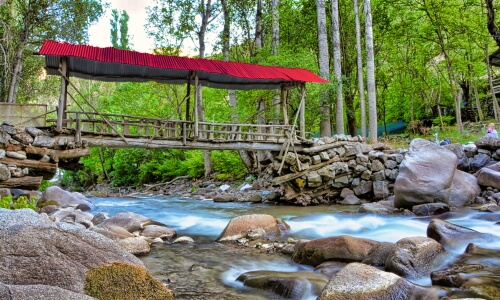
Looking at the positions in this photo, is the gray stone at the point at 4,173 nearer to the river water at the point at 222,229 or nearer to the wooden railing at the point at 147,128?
the wooden railing at the point at 147,128

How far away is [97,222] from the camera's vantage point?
882 cm

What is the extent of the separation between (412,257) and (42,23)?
58.5 feet

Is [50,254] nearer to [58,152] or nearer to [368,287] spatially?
[368,287]

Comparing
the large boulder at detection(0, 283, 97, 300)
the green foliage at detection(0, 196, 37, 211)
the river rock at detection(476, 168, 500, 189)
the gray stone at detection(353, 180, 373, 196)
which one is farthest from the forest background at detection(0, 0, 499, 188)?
the large boulder at detection(0, 283, 97, 300)

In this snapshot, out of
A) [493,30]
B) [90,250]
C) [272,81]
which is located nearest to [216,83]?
[272,81]

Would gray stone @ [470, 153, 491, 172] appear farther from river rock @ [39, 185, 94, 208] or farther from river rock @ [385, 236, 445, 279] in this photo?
river rock @ [39, 185, 94, 208]

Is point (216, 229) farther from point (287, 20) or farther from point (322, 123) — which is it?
point (287, 20)

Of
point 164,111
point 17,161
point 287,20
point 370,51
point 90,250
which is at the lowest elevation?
point 90,250

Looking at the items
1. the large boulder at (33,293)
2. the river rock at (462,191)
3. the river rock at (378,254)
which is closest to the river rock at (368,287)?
the river rock at (378,254)

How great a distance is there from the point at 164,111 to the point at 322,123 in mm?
9635

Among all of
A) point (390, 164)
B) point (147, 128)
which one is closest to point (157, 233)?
point (147, 128)

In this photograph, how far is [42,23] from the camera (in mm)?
17594

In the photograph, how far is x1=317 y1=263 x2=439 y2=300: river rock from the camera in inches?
157

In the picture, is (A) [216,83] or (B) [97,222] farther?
(A) [216,83]
